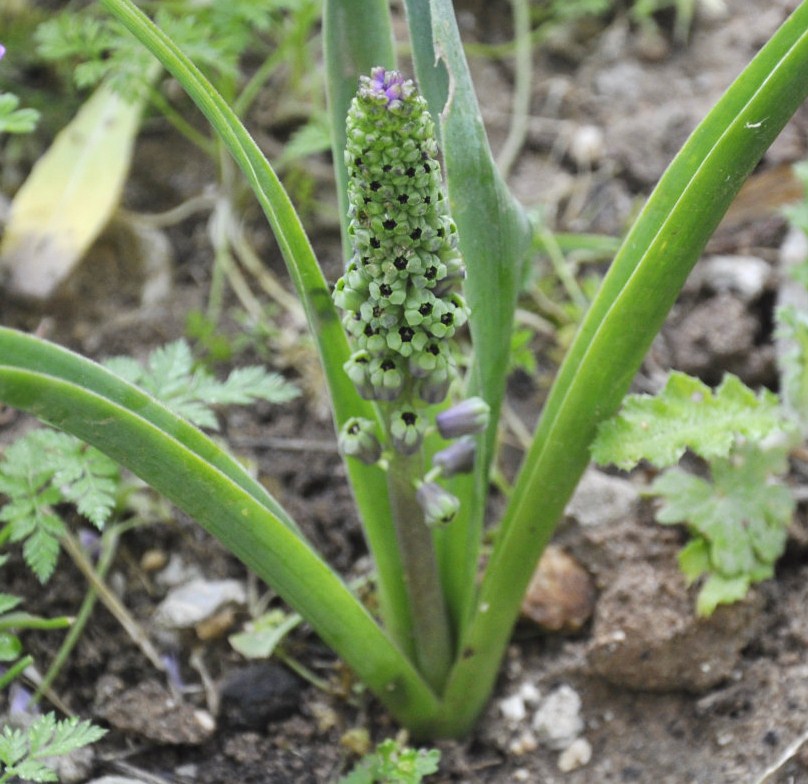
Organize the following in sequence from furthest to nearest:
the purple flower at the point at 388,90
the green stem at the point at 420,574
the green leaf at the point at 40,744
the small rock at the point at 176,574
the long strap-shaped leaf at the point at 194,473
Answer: the small rock at the point at 176,574
the green stem at the point at 420,574
the green leaf at the point at 40,744
the long strap-shaped leaf at the point at 194,473
the purple flower at the point at 388,90

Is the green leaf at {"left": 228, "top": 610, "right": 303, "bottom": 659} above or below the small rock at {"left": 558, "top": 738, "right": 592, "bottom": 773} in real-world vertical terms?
above

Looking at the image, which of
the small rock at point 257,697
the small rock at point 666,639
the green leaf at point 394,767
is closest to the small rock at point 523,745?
the small rock at point 666,639

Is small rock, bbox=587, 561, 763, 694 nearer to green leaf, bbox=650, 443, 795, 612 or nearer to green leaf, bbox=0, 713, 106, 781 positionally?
green leaf, bbox=650, 443, 795, 612

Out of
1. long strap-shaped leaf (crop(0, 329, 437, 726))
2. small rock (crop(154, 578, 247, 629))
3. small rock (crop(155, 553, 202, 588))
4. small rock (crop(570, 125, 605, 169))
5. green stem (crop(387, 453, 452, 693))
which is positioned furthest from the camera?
small rock (crop(570, 125, 605, 169))

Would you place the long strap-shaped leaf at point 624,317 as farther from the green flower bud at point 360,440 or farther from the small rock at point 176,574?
the small rock at point 176,574

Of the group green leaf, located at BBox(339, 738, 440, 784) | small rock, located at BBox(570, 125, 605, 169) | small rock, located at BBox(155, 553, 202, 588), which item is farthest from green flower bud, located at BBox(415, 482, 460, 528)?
small rock, located at BBox(570, 125, 605, 169)

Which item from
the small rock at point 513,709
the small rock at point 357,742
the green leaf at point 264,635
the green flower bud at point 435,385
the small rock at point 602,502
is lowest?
the small rock at point 513,709

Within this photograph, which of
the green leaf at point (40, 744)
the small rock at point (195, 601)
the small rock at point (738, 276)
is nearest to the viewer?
the green leaf at point (40, 744)
